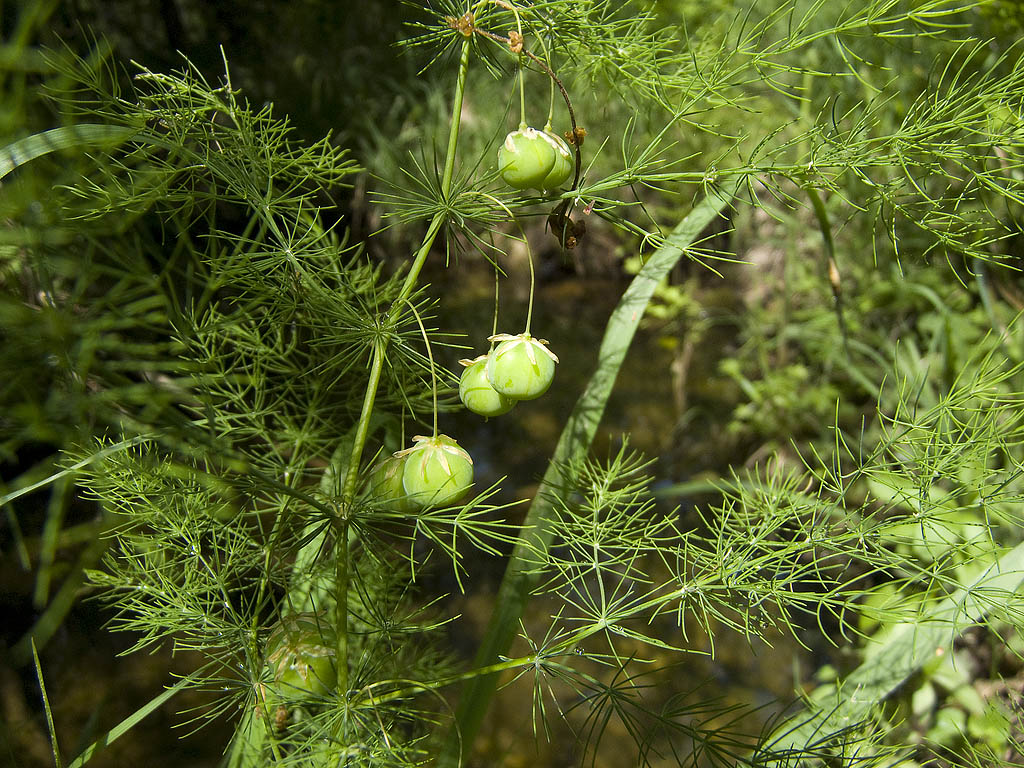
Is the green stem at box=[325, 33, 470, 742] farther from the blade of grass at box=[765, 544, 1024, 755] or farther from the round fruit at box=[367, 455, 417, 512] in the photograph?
the blade of grass at box=[765, 544, 1024, 755]

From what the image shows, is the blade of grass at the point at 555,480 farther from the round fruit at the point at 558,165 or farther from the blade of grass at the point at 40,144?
the blade of grass at the point at 40,144

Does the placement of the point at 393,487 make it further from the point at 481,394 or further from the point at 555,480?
the point at 555,480

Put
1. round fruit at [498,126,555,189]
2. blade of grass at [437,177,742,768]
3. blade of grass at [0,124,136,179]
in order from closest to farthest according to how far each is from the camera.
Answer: blade of grass at [0,124,136,179] → round fruit at [498,126,555,189] → blade of grass at [437,177,742,768]

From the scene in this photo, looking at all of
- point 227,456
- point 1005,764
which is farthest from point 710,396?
point 227,456

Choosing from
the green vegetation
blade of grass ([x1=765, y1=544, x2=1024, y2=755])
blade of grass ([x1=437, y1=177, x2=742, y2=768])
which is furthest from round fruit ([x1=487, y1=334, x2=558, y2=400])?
blade of grass ([x1=765, y1=544, x2=1024, y2=755])

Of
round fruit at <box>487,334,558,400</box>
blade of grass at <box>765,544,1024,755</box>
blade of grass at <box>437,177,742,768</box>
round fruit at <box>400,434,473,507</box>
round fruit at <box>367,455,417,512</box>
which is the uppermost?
round fruit at <box>487,334,558,400</box>

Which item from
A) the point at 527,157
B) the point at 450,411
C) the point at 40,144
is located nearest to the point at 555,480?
the point at 450,411

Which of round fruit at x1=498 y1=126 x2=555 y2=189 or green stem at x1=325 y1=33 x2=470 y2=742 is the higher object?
round fruit at x1=498 y1=126 x2=555 y2=189
